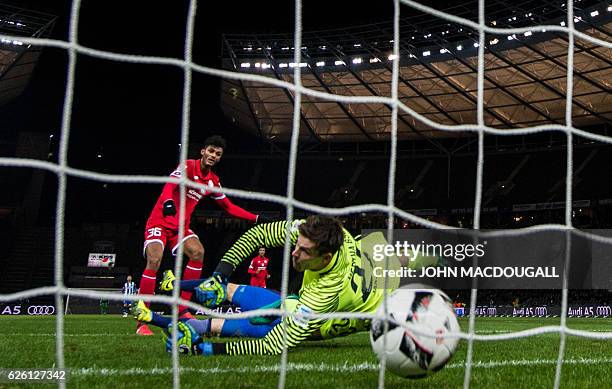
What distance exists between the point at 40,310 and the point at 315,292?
60.9 feet

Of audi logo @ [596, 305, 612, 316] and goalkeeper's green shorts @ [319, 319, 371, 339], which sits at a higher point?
goalkeeper's green shorts @ [319, 319, 371, 339]

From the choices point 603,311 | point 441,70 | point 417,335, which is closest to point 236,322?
point 417,335

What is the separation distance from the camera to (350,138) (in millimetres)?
30781

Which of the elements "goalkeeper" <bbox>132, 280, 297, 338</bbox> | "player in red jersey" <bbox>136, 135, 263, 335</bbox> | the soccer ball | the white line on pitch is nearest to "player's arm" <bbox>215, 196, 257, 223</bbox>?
"player in red jersey" <bbox>136, 135, 263, 335</bbox>

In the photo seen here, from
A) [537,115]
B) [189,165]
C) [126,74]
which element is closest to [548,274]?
[537,115]

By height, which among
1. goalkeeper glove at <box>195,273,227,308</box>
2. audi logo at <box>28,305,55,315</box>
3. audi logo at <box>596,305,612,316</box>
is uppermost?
goalkeeper glove at <box>195,273,227,308</box>

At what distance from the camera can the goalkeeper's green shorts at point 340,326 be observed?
4.19 m

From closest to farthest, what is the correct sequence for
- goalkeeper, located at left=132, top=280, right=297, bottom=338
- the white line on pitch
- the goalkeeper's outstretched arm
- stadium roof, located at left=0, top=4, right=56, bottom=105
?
the white line on pitch, the goalkeeper's outstretched arm, goalkeeper, located at left=132, top=280, right=297, bottom=338, stadium roof, located at left=0, top=4, right=56, bottom=105

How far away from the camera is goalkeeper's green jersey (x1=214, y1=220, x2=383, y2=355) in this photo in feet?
12.2

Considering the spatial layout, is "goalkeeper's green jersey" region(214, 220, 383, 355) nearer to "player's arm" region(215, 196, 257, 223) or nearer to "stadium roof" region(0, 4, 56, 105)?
"player's arm" region(215, 196, 257, 223)

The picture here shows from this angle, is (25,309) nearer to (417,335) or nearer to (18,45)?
(18,45)

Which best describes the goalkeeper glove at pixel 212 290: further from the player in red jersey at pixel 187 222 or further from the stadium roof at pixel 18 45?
the stadium roof at pixel 18 45

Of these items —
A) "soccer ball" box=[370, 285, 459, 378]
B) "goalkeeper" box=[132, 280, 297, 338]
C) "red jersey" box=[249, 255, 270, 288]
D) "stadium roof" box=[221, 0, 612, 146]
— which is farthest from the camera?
"stadium roof" box=[221, 0, 612, 146]

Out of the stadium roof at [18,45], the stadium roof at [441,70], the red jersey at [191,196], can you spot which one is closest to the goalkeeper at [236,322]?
the red jersey at [191,196]
